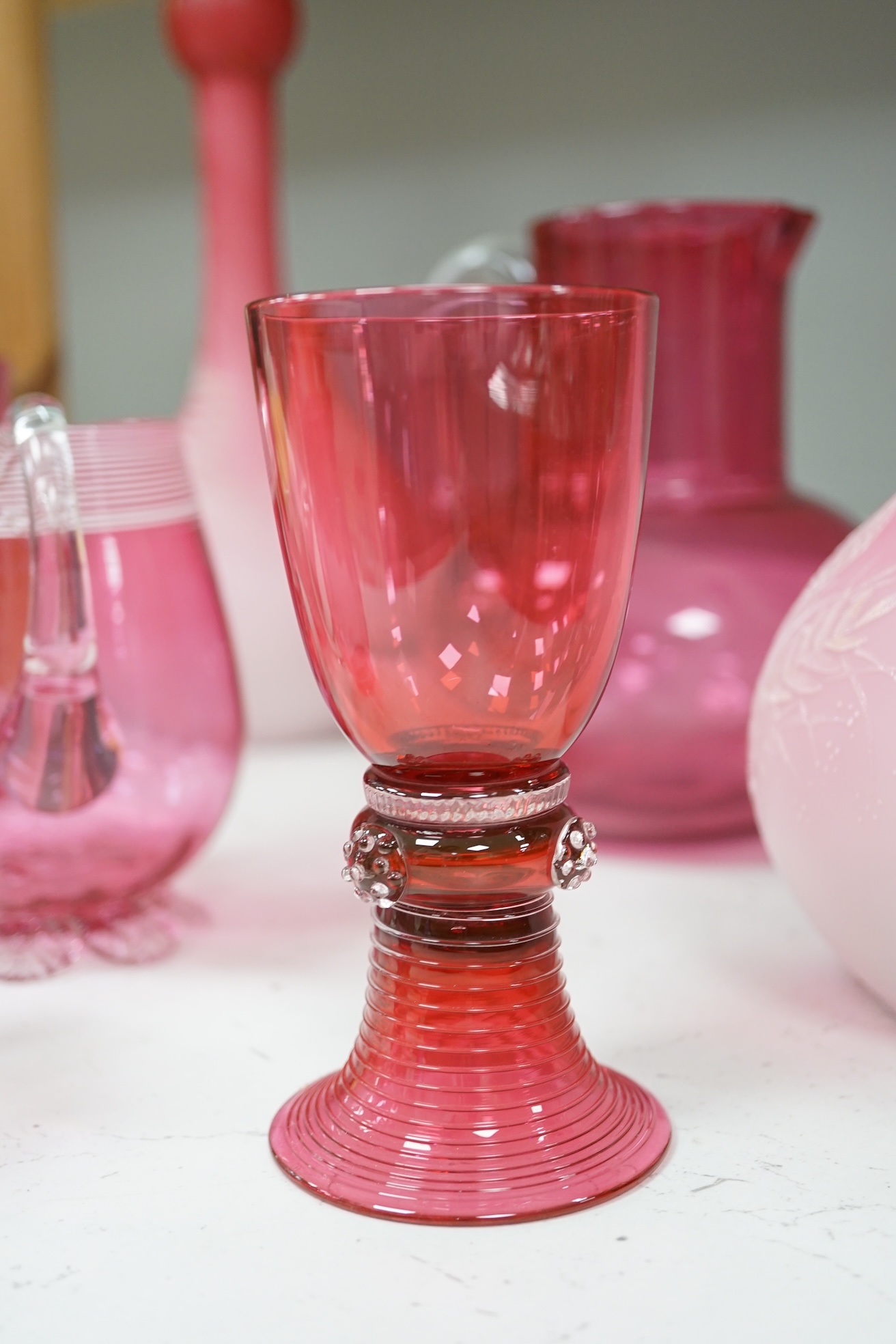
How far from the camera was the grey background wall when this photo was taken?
2.68 feet

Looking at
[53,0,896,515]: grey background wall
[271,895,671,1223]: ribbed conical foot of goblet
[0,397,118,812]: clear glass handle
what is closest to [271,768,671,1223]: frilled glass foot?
[271,895,671,1223]: ribbed conical foot of goblet

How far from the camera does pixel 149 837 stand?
52 centimetres

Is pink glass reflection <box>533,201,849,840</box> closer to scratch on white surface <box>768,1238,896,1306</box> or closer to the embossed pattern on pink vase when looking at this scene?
the embossed pattern on pink vase

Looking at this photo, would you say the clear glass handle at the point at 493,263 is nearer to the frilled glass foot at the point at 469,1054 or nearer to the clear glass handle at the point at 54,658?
the clear glass handle at the point at 54,658

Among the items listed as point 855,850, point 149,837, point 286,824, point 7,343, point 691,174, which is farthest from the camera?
point 7,343

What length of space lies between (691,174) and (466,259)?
0.21 meters

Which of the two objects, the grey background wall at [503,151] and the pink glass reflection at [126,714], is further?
the grey background wall at [503,151]

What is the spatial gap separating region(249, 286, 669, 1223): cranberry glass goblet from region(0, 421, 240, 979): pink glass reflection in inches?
6.4

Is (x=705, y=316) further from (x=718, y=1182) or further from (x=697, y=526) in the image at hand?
(x=718, y=1182)

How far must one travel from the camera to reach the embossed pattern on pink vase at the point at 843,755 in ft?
1.36

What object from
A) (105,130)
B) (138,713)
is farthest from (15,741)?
(105,130)

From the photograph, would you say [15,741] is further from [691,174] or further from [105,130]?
[105,130]

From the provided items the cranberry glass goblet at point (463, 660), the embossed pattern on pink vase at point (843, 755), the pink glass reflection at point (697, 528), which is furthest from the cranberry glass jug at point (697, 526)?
the cranberry glass goblet at point (463, 660)

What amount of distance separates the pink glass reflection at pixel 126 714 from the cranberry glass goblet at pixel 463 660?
163 mm
